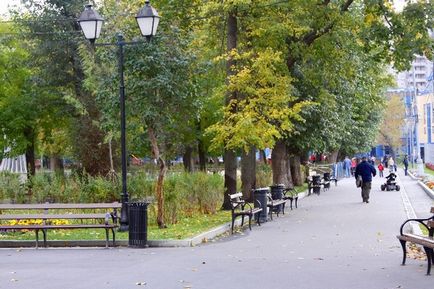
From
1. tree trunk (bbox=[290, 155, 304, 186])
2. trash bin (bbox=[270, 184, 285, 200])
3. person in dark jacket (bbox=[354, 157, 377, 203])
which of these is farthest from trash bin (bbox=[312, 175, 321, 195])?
trash bin (bbox=[270, 184, 285, 200])

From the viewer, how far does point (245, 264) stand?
40.0 ft

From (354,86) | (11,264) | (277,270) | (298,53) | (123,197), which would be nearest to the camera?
(277,270)

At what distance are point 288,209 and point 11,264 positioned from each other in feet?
50.8

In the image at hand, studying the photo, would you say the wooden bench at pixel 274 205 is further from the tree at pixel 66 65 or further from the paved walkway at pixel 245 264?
the tree at pixel 66 65

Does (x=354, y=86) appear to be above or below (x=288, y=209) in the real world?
above

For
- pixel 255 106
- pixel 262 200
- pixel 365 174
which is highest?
pixel 255 106

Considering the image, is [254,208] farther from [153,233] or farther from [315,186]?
[315,186]

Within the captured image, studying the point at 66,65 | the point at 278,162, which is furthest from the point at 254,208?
the point at 66,65

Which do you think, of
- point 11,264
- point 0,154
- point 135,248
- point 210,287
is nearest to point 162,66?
point 135,248

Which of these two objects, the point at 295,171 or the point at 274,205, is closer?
the point at 274,205

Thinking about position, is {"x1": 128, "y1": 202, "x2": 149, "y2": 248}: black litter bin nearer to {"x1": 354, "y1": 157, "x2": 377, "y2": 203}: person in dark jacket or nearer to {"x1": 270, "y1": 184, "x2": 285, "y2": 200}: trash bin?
{"x1": 270, "y1": 184, "x2": 285, "y2": 200}: trash bin

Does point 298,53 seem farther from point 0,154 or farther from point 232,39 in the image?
point 0,154

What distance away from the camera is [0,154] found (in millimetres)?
46000

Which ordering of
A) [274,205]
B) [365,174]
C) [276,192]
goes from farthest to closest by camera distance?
[365,174] < [276,192] < [274,205]
